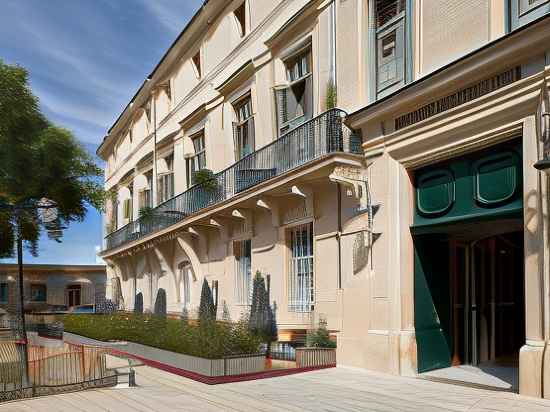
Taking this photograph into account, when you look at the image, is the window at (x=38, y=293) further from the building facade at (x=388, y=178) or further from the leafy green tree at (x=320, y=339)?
the leafy green tree at (x=320, y=339)

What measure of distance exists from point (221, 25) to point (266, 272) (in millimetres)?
8911

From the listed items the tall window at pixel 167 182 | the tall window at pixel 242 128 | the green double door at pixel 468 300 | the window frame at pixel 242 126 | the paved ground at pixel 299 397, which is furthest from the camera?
the tall window at pixel 167 182

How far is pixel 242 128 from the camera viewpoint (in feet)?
58.2

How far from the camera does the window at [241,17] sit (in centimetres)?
1773

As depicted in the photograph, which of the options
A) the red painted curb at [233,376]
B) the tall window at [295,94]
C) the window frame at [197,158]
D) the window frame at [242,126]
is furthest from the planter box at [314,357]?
the window frame at [197,158]

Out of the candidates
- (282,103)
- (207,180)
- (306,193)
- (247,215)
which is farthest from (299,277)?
(207,180)

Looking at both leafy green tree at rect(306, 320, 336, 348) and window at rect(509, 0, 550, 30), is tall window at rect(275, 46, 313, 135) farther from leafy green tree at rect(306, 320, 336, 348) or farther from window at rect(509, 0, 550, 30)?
window at rect(509, 0, 550, 30)

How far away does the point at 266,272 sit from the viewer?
49.8 ft

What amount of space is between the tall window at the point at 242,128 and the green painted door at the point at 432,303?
25.8 ft

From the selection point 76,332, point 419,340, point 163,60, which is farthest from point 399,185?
point 163,60

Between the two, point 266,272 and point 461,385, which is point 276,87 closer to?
point 266,272

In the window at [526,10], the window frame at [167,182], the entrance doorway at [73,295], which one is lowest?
the entrance doorway at [73,295]

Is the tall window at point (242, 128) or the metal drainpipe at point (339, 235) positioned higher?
the tall window at point (242, 128)

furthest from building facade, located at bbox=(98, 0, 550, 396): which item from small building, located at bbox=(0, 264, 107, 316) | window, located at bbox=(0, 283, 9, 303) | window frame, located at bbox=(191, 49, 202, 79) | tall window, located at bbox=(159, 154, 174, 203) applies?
window, located at bbox=(0, 283, 9, 303)
